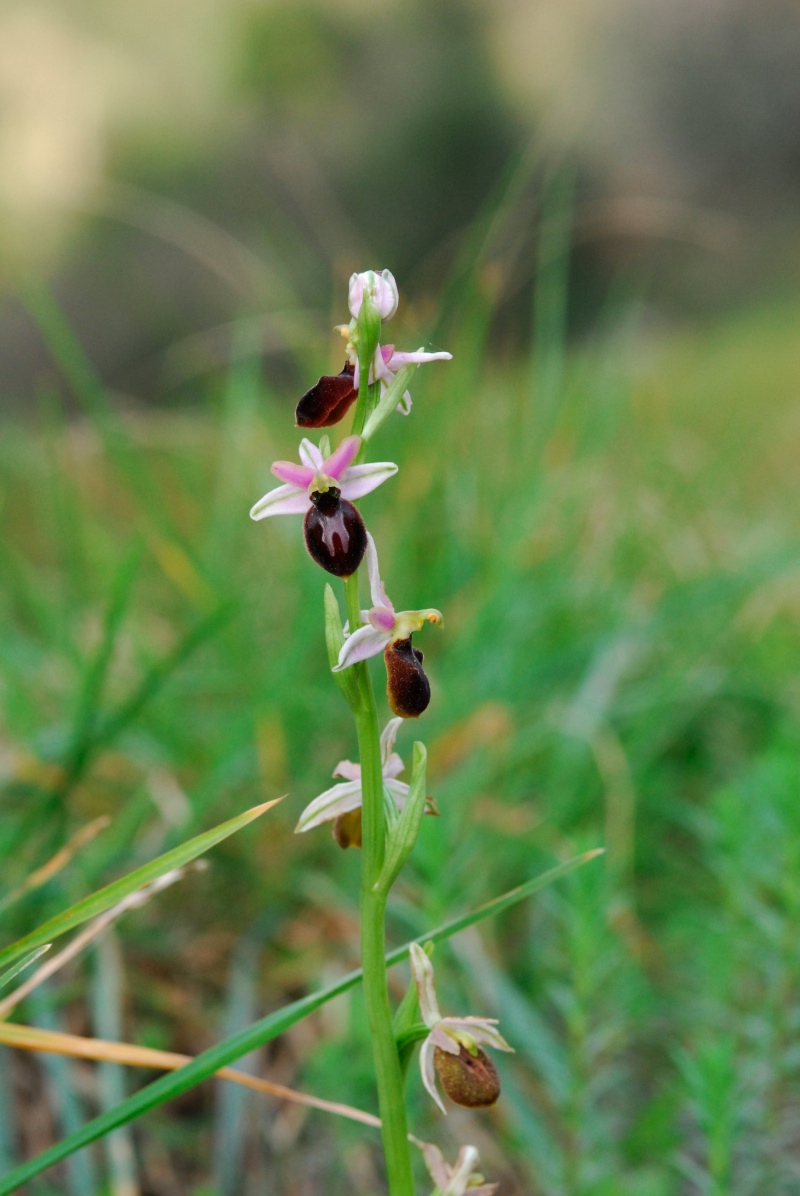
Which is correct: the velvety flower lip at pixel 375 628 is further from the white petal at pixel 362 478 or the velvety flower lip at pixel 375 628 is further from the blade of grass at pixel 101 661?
the blade of grass at pixel 101 661

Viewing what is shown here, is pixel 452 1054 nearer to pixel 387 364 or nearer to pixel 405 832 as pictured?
pixel 405 832

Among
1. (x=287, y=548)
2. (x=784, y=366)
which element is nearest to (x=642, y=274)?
(x=784, y=366)

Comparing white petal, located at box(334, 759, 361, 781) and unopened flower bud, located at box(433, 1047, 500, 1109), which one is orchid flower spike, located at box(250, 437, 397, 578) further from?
unopened flower bud, located at box(433, 1047, 500, 1109)

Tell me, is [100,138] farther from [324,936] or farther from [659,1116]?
[659,1116]

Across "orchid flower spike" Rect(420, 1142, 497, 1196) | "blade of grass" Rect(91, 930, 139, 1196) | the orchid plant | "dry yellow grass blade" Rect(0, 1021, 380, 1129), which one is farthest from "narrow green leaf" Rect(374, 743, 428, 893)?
"blade of grass" Rect(91, 930, 139, 1196)

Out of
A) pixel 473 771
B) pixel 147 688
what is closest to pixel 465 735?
pixel 473 771
